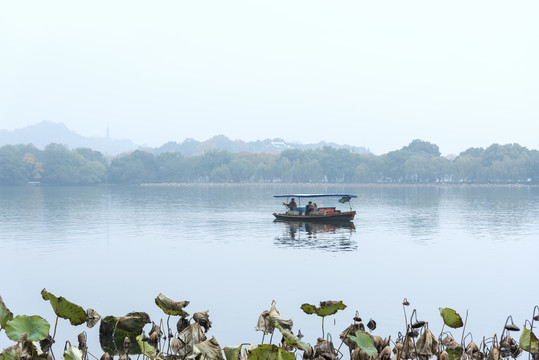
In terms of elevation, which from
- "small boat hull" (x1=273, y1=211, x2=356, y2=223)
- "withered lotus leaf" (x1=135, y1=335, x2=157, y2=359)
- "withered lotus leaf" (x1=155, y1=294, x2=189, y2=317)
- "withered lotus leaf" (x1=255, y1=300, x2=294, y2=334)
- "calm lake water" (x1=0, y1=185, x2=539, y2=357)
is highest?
"withered lotus leaf" (x1=155, y1=294, x2=189, y2=317)

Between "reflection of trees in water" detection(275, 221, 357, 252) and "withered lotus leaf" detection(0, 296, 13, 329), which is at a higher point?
"withered lotus leaf" detection(0, 296, 13, 329)

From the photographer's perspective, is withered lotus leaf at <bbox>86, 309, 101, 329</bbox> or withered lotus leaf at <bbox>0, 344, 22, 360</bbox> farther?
withered lotus leaf at <bbox>86, 309, 101, 329</bbox>

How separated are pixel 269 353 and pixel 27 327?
2.74 metres

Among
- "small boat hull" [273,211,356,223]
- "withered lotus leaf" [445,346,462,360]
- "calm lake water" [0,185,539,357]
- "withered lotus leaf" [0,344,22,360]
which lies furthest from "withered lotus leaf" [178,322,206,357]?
"small boat hull" [273,211,356,223]

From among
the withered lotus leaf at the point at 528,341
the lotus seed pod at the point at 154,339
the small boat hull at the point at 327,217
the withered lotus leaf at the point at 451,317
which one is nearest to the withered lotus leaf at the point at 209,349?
the lotus seed pod at the point at 154,339

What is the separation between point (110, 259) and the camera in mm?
35906

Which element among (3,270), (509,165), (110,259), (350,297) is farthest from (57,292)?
(509,165)

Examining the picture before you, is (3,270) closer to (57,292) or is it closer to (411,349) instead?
(57,292)

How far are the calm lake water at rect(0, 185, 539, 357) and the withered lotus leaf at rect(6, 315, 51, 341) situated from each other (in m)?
10.4

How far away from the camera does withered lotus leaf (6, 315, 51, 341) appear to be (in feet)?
21.5

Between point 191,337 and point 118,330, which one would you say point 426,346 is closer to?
point 191,337

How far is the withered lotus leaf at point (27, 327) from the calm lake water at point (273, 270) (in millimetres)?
10428

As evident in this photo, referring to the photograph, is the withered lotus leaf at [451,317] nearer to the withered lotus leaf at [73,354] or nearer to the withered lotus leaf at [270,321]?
the withered lotus leaf at [270,321]

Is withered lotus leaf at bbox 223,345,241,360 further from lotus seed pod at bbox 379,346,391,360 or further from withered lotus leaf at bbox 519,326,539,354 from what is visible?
withered lotus leaf at bbox 519,326,539,354
